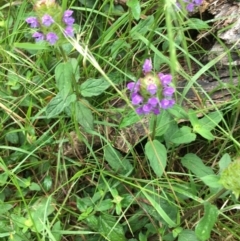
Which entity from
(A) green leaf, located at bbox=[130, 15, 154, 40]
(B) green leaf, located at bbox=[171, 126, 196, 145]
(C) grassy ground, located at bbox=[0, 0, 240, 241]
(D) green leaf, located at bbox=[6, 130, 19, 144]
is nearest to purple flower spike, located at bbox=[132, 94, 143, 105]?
(C) grassy ground, located at bbox=[0, 0, 240, 241]

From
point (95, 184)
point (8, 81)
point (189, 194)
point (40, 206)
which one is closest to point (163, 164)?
point (189, 194)

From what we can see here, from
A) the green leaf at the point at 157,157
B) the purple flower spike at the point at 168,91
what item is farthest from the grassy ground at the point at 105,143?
the purple flower spike at the point at 168,91

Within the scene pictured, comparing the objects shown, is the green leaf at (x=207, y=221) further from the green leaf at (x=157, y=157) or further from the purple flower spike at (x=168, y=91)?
the purple flower spike at (x=168, y=91)

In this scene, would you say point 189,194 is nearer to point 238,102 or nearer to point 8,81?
point 238,102

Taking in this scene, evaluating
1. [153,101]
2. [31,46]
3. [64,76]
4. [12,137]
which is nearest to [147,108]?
[153,101]

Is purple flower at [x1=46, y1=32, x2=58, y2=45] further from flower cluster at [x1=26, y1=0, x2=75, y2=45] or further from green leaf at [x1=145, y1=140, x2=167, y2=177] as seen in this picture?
green leaf at [x1=145, y1=140, x2=167, y2=177]

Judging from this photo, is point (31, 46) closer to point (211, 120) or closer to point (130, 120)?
point (130, 120)
